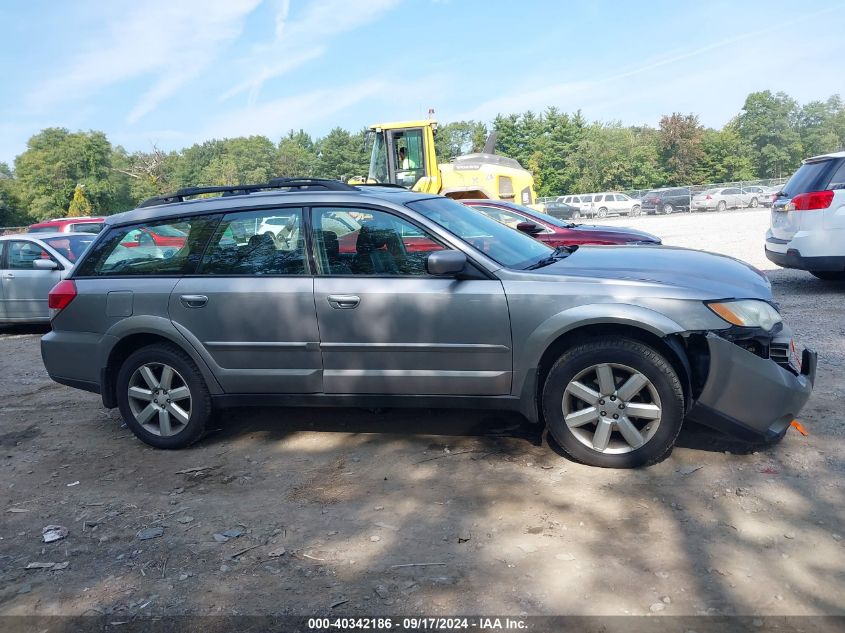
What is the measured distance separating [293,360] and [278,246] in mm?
778

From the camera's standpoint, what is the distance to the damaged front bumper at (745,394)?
3.84 meters

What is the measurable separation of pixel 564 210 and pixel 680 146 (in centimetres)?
2670

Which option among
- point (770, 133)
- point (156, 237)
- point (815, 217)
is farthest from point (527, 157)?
point (156, 237)

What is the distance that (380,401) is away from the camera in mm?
4492

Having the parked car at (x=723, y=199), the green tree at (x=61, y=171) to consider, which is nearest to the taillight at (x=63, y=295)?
the parked car at (x=723, y=199)

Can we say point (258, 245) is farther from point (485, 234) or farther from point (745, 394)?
point (745, 394)

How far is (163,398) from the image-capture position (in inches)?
193

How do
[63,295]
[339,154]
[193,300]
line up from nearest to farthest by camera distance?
[193,300]
[63,295]
[339,154]

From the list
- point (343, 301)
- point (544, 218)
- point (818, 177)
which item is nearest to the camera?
point (343, 301)

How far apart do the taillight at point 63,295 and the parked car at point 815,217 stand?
8.16 metres

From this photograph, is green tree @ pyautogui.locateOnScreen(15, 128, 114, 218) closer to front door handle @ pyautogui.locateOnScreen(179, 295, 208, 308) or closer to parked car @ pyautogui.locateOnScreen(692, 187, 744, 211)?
parked car @ pyautogui.locateOnScreen(692, 187, 744, 211)

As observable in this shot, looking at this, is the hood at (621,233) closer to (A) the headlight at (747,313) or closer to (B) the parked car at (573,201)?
(A) the headlight at (747,313)

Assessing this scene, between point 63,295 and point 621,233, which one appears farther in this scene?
point 621,233

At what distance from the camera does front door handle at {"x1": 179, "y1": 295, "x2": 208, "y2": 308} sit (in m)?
4.69
